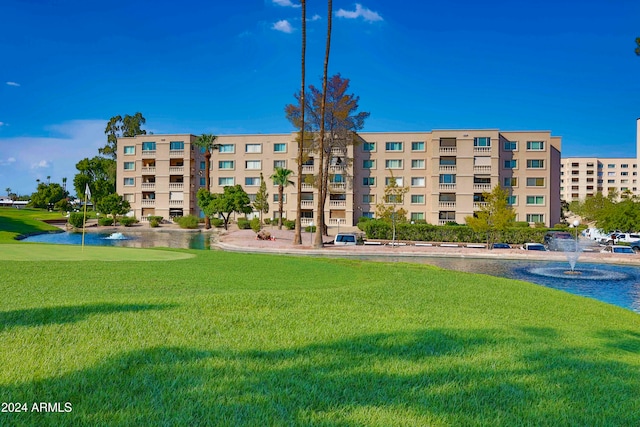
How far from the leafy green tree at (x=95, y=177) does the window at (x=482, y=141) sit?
5300 cm

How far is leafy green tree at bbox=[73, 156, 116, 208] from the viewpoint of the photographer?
73688 millimetres

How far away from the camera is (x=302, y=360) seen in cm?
536

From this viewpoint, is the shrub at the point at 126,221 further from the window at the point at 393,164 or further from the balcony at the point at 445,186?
the balcony at the point at 445,186

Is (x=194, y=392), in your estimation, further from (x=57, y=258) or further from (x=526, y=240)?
(x=526, y=240)

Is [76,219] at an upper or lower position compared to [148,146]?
lower

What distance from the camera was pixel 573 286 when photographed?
21.3 metres

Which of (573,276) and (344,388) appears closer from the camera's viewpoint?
(344,388)

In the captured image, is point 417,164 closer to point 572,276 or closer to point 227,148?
point 227,148

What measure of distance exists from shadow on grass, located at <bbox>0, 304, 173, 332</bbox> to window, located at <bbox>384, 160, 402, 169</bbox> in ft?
Result: 209

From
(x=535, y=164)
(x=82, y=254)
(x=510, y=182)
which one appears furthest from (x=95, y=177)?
(x=82, y=254)

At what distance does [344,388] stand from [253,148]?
70773 mm

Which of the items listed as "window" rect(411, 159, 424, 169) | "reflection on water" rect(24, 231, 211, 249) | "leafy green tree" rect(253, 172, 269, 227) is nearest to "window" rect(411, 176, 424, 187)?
"window" rect(411, 159, 424, 169)

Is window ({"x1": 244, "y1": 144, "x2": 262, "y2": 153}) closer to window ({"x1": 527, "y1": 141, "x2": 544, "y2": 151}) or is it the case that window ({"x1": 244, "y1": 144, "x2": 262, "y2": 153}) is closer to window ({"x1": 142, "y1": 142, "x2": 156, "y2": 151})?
window ({"x1": 142, "y1": 142, "x2": 156, "y2": 151})

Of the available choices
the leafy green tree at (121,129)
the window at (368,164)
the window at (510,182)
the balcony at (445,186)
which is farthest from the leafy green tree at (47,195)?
the window at (510,182)
